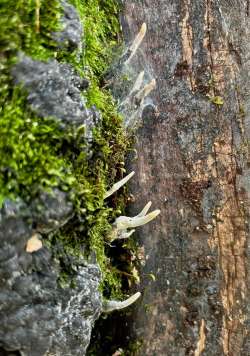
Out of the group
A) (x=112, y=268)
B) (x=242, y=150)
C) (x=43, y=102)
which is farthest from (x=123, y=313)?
(x=43, y=102)

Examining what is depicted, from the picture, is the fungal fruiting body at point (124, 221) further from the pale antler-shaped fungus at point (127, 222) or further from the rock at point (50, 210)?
the rock at point (50, 210)

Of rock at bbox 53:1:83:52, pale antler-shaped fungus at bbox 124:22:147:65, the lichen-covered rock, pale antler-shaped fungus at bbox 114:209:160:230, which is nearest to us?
the lichen-covered rock

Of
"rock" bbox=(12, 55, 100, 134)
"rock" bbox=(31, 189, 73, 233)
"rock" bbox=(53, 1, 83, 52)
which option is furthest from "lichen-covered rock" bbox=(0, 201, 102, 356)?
"rock" bbox=(53, 1, 83, 52)

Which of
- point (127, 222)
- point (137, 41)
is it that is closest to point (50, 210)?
point (127, 222)

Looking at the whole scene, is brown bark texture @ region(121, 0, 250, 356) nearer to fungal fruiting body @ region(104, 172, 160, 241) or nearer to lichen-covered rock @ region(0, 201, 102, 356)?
fungal fruiting body @ region(104, 172, 160, 241)

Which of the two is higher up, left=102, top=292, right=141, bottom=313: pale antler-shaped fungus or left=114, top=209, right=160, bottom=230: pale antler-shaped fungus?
left=114, top=209, right=160, bottom=230: pale antler-shaped fungus

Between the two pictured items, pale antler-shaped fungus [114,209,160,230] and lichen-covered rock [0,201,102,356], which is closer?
lichen-covered rock [0,201,102,356]
